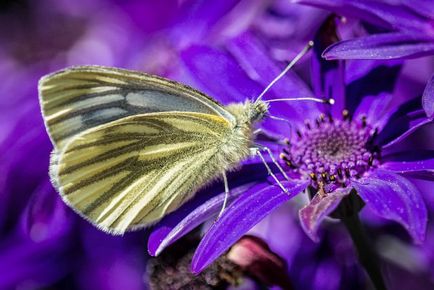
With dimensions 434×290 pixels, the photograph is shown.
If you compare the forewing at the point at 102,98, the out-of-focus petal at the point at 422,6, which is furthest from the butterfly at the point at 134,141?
the out-of-focus petal at the point at 422,6

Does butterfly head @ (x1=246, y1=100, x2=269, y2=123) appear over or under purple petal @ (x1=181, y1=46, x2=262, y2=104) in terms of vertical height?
under

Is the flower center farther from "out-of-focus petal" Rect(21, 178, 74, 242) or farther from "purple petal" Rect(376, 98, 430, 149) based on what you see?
"out-of-focus petal" Rect(21, 178, 74, 242)

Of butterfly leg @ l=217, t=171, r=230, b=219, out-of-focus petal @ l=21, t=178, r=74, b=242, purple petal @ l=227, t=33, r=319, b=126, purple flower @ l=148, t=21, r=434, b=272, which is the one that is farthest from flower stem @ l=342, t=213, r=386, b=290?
→ out-of-focus petal @ l=21, t=178, r=74, b=242

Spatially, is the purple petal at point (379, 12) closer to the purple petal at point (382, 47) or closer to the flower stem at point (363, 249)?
the purple petal at point (382, 47)

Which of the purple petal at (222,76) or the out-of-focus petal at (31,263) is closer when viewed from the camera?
the purple petal at (222,76)

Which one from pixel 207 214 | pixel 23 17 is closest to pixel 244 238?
pixel 207 214

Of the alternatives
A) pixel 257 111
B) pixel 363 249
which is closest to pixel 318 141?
pixel 257 111
